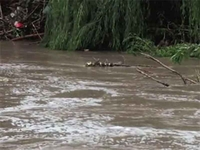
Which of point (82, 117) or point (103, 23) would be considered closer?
point (82, 117)

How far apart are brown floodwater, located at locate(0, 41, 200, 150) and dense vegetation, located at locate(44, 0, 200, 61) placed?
3.18 m

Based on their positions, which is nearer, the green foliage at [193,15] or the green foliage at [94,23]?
the green foliage at [193,15]

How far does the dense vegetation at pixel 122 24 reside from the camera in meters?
11.6

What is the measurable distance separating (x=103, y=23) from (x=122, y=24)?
397 millimetres

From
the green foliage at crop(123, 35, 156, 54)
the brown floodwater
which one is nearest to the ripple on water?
the brown floodwater

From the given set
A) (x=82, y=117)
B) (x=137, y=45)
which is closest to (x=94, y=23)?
(x=137, y=45)

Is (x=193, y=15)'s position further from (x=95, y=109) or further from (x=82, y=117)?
(x=82, y=117)

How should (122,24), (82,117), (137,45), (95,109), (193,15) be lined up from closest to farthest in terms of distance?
(82,117)
(95,109)
(137,45)
(193,15)
(122,24)

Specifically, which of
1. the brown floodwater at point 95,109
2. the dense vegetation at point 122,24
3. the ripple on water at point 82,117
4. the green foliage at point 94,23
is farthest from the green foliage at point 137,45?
the ripple on water at point 82,117

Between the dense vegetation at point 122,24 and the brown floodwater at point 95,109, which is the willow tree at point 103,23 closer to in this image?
the dense vegetation at point 122,24

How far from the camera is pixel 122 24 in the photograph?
38.7 feet

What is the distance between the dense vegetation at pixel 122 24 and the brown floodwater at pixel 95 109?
3.18 metres

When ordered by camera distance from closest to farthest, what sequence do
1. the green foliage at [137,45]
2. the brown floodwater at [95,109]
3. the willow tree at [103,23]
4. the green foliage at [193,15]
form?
the brown floodwater at [95,109] < the green foliage at [137,45] < the green foliage at [193,15] < the willow tree at [103,23]

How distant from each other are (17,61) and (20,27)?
219 inches
